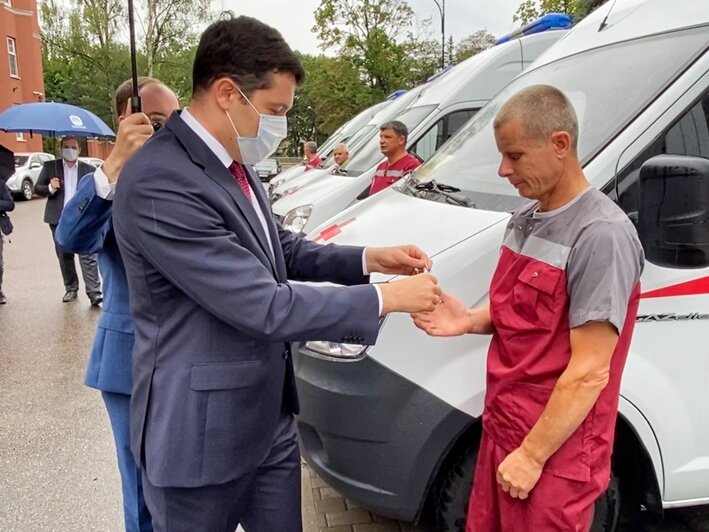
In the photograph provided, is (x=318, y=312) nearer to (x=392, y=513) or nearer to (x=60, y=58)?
(x=392, y=513)

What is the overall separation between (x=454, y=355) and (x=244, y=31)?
51.1 inches

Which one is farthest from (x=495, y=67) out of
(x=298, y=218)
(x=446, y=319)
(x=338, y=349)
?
(x=446, y=319)

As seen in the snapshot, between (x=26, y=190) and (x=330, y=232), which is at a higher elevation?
(x=330, y=232)

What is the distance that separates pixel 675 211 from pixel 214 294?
1.48 m

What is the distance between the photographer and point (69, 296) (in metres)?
7.58

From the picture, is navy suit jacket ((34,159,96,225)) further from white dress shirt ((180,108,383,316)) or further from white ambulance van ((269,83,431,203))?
white dress shirt ((180,108,383,316))

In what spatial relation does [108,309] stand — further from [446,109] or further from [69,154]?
[69,154]

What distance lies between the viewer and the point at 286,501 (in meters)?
2.05

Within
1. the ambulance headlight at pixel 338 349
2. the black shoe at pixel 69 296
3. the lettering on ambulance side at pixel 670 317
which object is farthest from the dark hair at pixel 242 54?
the black shoe at pixel 69 296

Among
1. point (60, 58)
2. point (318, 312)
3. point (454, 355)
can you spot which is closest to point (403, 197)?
point (454, 355)

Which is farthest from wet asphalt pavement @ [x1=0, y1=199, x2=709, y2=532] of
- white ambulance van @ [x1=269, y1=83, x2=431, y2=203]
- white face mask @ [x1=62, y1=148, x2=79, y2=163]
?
white ambulance van @ [x1=269, y1=83, x2=431, y2=203]

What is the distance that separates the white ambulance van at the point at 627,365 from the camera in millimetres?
2213

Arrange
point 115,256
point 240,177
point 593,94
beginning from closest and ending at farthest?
point 240,177, point 115,256, point 593,94

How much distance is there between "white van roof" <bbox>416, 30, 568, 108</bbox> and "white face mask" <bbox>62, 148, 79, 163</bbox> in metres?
4.14
